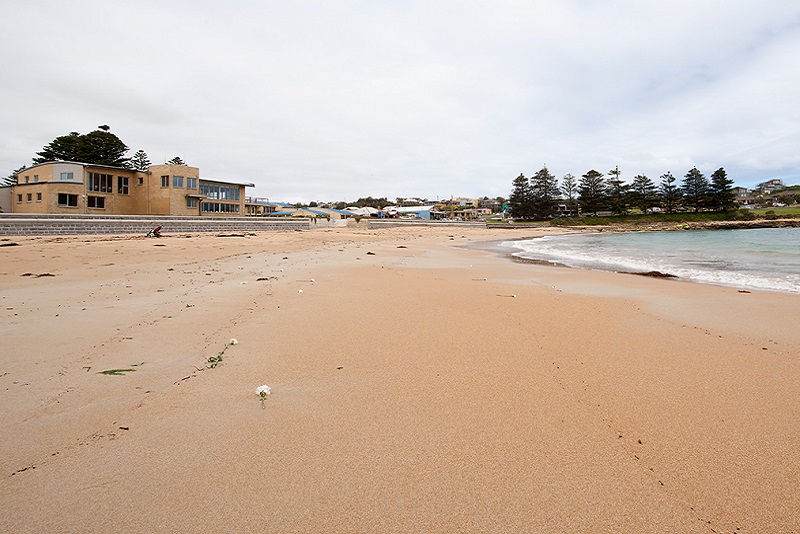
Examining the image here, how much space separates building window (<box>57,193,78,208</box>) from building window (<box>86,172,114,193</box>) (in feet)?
4.41

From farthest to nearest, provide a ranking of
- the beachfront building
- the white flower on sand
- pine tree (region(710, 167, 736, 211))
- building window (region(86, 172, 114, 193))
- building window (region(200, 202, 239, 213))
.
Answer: pine tree (region(710, 167, 736, 211))
building window (region(200, 202, 239, 213))
building window (region(86, 172, 114, 193))
the beachfront building
the white flower on sand

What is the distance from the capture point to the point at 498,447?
86.4 inches

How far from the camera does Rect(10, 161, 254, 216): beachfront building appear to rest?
1251 inches

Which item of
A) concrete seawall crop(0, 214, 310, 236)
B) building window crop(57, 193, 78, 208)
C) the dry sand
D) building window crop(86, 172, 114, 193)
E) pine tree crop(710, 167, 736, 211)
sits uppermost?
pine tree crop(710, 167, 736, 211)

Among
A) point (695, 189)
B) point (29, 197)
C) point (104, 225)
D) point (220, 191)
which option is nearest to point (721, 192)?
point (695, 189)

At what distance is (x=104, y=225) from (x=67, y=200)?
42.7 feet

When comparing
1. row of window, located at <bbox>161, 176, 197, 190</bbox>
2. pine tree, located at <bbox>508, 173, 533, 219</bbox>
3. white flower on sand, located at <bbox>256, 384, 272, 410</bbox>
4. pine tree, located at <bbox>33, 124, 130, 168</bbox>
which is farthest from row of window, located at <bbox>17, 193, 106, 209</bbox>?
pine tree, located at <bbox>508, 173, 533, 219</bbox>

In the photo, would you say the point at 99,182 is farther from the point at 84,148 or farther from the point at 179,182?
the point at 84,148

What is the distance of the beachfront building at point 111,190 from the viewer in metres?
31.8

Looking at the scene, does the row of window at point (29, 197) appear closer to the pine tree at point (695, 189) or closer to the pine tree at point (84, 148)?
the pine tree at point (84, 148)

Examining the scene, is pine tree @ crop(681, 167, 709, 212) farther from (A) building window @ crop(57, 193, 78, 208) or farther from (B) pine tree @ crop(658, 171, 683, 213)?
(A) building window @ crop(57, 193, 78, 208)

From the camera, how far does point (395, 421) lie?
2479 mm

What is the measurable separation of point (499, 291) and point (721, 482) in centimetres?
541

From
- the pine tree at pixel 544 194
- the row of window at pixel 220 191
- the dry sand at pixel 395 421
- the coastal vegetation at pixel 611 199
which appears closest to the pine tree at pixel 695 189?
the coastal vegetation at pixel 611 199
